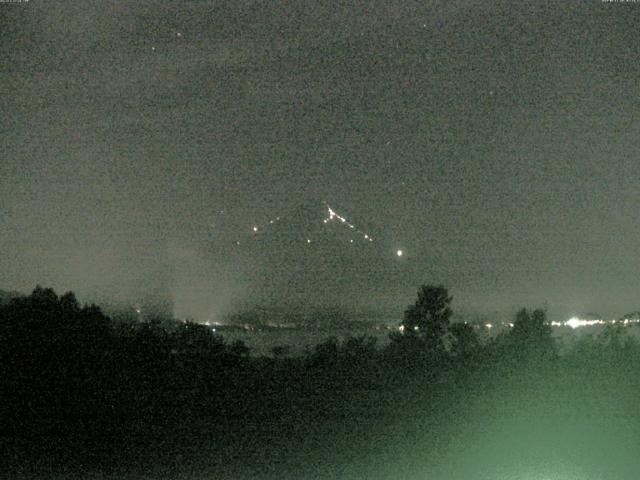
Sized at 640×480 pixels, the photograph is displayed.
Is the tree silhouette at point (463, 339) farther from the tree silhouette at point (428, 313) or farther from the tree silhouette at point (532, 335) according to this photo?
the tree silhouette at point (428, 313)

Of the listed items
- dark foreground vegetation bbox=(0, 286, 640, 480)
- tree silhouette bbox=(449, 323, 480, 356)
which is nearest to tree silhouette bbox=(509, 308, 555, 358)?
dark foreground vegetation bbox=(0, 286, 640, 480)

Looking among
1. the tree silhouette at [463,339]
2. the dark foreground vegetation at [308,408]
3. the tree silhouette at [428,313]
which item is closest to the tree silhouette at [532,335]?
the dark foreground vegetation at [308,408]

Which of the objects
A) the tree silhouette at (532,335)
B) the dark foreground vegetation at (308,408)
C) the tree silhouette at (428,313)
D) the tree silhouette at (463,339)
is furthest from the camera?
the tree silhouette at (428,313)

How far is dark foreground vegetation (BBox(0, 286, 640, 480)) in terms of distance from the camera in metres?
10.3

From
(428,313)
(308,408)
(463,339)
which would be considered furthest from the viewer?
(428,313)

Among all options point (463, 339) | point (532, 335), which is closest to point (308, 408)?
point (532, 335)

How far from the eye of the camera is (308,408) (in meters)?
11.9

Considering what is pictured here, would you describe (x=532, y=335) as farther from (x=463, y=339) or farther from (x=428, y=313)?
(x=428, y=313)

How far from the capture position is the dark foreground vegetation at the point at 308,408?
33.8ft

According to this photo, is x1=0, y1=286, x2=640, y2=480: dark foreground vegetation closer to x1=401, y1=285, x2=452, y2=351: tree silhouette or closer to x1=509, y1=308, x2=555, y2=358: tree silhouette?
x1=509, y1=308, x2=555, y2=358: tree silhouette

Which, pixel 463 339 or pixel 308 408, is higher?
pixel 463 339

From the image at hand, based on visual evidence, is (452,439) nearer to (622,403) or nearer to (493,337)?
(622,403)

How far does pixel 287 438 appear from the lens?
11.2m

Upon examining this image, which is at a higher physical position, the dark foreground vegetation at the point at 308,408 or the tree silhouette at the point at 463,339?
the tree silhouette at the point at 463,339
